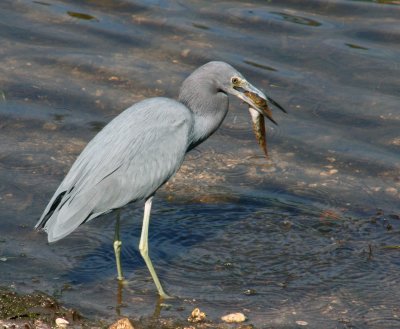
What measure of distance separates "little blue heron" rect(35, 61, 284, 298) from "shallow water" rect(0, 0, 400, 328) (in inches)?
19.3

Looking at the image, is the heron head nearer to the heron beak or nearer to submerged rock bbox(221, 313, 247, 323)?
the heron beak

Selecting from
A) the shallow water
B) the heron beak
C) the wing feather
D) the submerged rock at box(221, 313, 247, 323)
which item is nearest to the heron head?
the heron beak

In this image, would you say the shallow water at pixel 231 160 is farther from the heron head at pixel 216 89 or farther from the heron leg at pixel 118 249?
the heron head at pixel 216 89

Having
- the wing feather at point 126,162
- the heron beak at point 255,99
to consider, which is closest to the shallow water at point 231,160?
the wing feather at point 126,162

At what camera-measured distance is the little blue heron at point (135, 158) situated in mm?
6184

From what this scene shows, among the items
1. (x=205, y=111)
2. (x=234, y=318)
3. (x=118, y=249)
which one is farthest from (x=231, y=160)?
(x=234, y=318)

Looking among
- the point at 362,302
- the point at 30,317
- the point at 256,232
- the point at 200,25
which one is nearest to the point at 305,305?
the point at 362,302

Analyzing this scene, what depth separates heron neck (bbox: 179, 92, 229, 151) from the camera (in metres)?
6.56

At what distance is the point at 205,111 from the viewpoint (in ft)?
21.6

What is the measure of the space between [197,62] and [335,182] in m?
2.77

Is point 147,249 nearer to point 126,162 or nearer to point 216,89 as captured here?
point 126,162

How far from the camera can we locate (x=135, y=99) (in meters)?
9.38

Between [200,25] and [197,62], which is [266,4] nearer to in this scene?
[200,25]

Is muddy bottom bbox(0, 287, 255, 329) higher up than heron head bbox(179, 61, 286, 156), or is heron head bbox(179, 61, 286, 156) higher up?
heron head bbox(179, 61, 286, 156)
